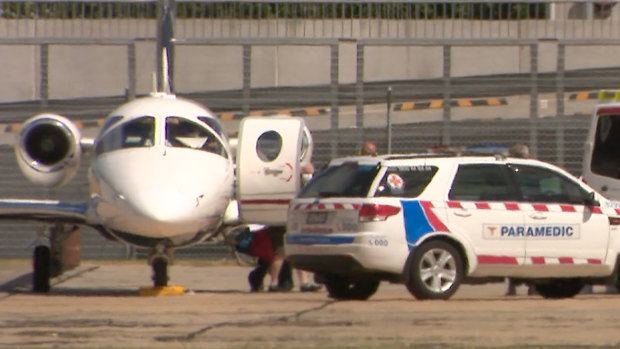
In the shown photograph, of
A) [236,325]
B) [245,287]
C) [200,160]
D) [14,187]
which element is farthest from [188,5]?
[236,325]

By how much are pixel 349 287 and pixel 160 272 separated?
2573 mm

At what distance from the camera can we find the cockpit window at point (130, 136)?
18.8 metres

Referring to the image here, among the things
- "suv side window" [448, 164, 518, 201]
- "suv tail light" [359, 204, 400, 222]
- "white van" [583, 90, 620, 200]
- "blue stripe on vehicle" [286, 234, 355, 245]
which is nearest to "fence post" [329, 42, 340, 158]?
"white van" [583, 90, 620, 200]

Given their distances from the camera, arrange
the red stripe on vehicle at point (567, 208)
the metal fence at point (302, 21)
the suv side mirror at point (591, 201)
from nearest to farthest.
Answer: the red stripe on vehicle at point (567, 208)
the suv side mirror at point (591, 201)
the metal fence at point (302, 21)

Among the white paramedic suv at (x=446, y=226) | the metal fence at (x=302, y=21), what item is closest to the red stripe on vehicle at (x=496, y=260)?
the white paramedic suv at (x=446, y=226)

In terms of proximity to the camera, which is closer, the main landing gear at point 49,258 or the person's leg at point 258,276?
the main landing gear at point 49,258

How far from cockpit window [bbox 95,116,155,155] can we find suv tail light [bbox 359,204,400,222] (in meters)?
3.45

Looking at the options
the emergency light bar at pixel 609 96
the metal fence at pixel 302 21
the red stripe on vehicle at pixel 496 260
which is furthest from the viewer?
the metal fence at pixel 302 21

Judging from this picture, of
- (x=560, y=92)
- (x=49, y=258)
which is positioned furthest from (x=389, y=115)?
(x=49, y=258)

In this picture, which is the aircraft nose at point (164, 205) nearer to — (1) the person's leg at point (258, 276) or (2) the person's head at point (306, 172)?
(1) the person's leg at point (258, 276)

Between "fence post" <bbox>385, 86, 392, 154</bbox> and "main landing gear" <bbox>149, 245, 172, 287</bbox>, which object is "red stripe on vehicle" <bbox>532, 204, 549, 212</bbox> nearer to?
"main landing gear" <bbox>149, 245, 172, 287</bbox>

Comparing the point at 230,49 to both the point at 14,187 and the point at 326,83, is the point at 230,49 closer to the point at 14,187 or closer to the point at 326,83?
the point at 326,83

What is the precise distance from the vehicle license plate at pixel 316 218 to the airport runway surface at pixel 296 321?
0.88 metres

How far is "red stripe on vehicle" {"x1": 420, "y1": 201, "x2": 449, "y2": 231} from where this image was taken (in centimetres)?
1655
